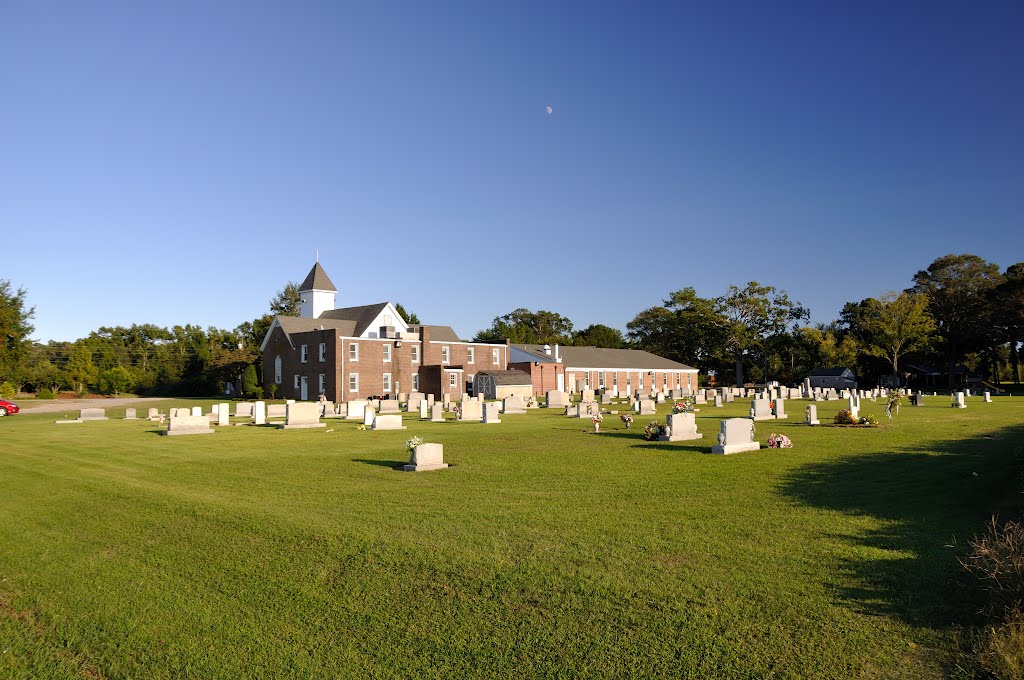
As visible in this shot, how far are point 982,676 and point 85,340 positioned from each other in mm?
104044

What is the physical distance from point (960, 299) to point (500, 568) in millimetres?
89764

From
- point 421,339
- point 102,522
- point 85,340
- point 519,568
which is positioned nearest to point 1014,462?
point 519,568

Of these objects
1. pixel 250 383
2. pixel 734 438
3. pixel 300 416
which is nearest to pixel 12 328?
pixel 250 383

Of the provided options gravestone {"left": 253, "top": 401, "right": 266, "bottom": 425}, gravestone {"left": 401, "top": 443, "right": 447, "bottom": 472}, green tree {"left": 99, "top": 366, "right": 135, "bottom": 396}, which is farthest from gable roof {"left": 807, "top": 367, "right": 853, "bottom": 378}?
green tree {"left": 99, "top": 366, "right": 135, "bottom": 396}

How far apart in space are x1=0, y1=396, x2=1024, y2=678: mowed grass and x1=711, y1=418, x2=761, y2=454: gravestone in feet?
3.52

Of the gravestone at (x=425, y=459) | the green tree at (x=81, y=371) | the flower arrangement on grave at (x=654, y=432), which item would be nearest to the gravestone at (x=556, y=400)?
the flower arrangement on grave at (x=654, y=432)

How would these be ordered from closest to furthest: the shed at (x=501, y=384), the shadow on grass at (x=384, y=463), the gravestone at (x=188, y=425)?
the shadow on grass at (x=384, y=463), the gravestone at (x=188, y=425), the shed at (x=501, y=384)

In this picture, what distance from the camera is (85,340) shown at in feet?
293

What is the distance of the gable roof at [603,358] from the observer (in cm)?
7544

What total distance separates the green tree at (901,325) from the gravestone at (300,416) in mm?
70189

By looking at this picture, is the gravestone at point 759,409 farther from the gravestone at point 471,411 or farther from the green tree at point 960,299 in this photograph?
the green tree at point 960,299

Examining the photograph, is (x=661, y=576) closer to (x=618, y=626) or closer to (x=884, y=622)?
(x=618, y=626)

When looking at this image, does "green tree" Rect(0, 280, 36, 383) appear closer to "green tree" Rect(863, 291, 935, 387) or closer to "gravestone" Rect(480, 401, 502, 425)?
"gravestone" Rect(480, 401, 502, 425)

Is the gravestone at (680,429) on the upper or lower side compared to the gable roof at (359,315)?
lower
